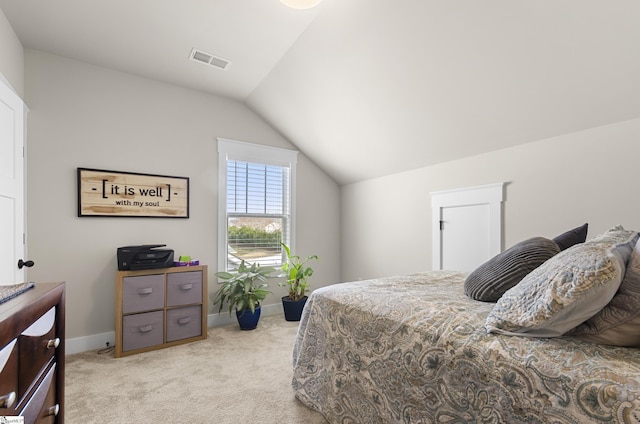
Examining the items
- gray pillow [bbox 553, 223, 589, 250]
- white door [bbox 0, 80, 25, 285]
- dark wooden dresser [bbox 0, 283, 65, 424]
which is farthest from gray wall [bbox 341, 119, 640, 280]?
white door [bbox 0, 80, 25, 285]

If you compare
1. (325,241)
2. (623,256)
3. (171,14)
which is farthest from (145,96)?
(623,256)

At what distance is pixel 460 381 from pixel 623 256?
706mm

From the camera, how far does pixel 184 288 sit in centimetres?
294

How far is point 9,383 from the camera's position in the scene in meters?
0.72

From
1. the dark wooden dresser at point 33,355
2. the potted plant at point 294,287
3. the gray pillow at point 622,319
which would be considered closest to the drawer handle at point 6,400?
Answer: the dark wooden dresser at point 33,355

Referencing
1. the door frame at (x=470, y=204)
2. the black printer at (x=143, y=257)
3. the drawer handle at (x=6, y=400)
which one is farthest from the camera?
the black printer at (x=143, y=257)

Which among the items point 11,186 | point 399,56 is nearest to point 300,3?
point 399,56

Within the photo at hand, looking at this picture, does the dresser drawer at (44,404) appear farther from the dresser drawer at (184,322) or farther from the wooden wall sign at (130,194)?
the wooden wall sign at (130,194)

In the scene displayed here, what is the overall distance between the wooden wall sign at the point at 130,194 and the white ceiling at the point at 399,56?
41.2 inches

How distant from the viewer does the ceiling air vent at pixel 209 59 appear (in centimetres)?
268

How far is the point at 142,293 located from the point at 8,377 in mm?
2218

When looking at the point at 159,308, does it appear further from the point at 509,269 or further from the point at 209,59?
the point at 509,269

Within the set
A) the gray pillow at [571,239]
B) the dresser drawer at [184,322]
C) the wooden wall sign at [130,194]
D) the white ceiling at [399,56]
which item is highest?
the white ceiling at [399,56]

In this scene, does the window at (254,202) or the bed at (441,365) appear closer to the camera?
the bed at (441,365)
